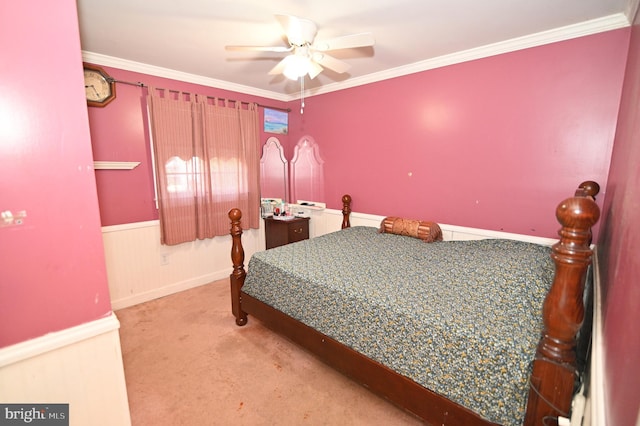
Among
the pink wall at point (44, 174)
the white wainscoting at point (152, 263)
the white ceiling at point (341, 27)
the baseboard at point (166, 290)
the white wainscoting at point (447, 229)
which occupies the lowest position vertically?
the baseboard at point (166, 290)

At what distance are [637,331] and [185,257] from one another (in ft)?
11.8

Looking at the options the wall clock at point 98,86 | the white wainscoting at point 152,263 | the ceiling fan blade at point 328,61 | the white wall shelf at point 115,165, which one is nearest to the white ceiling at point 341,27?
the wall clock at point 98,86

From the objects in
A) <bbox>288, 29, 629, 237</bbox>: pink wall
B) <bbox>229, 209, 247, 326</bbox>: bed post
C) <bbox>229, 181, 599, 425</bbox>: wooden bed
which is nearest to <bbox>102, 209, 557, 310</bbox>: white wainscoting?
<bbox>288, 29, 629, 237</bbox>: pink wall

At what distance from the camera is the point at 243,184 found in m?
3.74

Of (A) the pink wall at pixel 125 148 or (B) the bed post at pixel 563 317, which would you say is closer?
(B) the bed post at pixel 563 317

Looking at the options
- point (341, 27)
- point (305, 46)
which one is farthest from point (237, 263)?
point (341, 27)

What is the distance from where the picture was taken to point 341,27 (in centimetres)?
214

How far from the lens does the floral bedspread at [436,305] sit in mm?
1264

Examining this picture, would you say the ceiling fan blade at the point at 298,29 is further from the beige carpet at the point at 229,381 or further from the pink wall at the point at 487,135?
the beige carpet at the point at 229,381

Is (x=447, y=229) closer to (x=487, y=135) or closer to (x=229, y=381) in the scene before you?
(x=487, y=135)

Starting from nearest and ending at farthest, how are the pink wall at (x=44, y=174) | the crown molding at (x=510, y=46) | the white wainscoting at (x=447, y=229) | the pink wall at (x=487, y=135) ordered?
the pink wall at (x=44, y=174) < the crown molding at (x=510, y=46) < the pink wall at (x=487, y=135) < the white wainscoting at (x=447, y=229)

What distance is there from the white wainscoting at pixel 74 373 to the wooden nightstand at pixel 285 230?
2.67 metres

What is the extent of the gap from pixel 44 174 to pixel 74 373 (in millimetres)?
717

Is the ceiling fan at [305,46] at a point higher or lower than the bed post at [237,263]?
higher
